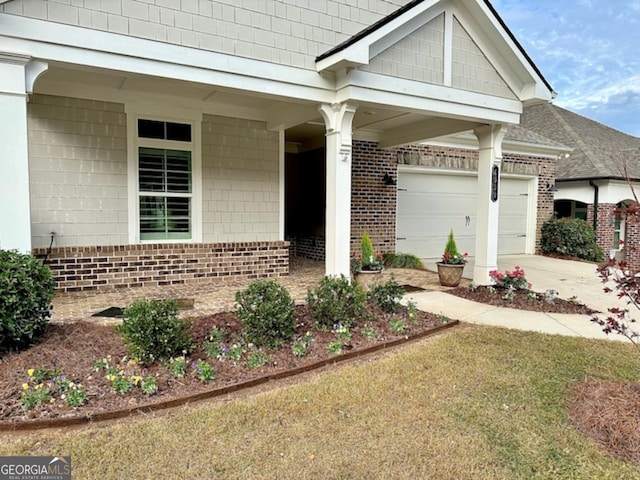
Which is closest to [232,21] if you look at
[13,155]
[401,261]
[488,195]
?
[13,155]

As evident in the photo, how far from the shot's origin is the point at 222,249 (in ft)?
25.9

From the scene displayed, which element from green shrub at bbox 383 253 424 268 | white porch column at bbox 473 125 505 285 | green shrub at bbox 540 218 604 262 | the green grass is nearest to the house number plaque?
white porch column at bbox 473 125 505 285

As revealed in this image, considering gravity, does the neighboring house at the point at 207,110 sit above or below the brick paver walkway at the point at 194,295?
above

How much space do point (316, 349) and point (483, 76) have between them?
5.67m

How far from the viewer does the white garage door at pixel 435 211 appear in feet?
37.0

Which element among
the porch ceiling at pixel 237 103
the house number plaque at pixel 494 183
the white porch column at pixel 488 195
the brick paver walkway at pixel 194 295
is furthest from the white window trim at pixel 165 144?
the house number plaque at pixel 494 183

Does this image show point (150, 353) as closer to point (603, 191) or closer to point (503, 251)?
point (503, 251)

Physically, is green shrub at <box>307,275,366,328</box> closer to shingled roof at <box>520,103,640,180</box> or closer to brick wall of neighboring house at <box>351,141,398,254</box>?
brick wall of neighboring house at <box>351,141,398,254</box>

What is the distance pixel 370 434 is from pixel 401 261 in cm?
788

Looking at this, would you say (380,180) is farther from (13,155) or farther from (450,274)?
(13,155)

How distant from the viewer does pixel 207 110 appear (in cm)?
761

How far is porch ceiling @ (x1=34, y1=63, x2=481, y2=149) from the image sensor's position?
235 inches

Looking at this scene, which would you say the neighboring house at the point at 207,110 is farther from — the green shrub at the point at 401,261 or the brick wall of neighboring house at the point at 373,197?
the green shrub at the point at 401,261

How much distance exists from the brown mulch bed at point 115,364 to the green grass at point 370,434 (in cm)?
21
